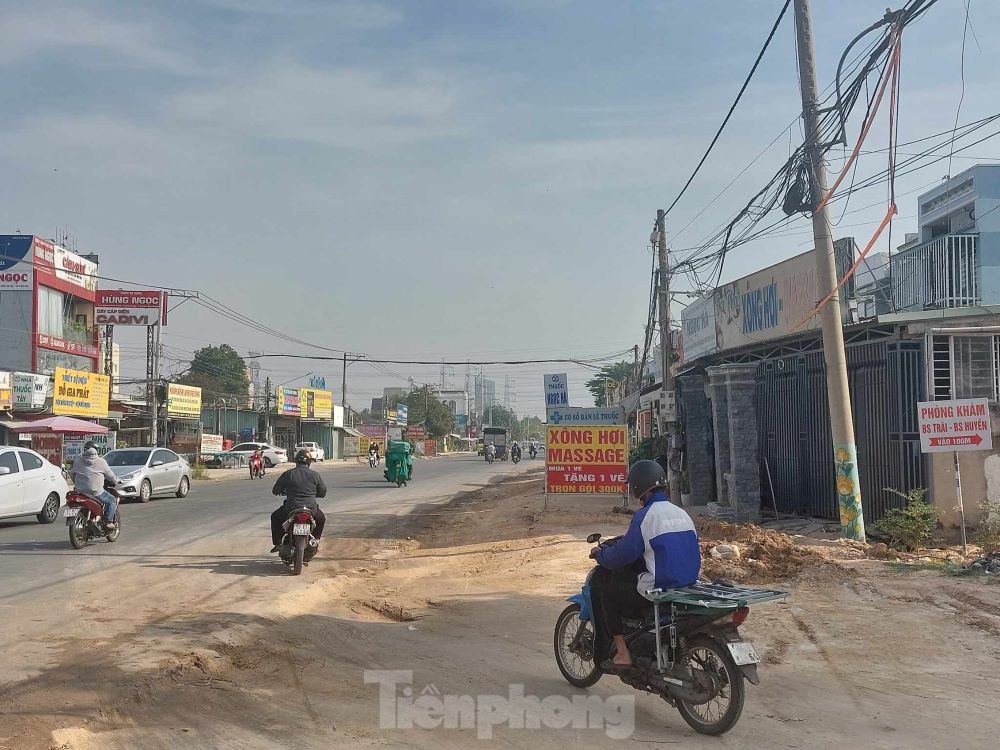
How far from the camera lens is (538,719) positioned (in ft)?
17.3

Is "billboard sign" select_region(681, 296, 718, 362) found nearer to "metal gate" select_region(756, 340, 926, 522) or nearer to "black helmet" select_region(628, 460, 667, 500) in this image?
"metal gate" select_region(756, 340, 926, 522)

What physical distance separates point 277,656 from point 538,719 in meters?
2.50

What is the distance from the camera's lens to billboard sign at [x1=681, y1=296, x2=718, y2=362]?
2259 centimetres

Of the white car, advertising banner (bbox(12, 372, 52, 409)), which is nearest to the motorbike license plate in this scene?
the white car

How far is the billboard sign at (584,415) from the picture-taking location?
18250 millimetres

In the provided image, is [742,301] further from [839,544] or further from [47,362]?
[47,362]

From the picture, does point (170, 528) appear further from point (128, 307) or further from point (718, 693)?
point (128, 307)

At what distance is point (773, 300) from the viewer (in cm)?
1842

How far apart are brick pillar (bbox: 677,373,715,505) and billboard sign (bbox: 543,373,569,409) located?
3.09 m

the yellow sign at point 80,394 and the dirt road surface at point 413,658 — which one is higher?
the yellow sign at point 80,394

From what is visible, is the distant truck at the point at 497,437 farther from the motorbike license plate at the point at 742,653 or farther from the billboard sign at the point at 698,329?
the motorbike license plate at the point at 742,653

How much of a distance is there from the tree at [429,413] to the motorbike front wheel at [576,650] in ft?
345

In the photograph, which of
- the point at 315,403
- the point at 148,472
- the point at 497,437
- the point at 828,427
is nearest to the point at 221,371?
the point at 315,403

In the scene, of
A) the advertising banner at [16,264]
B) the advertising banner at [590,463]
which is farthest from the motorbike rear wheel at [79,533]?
the advertising banner at [16,264]
